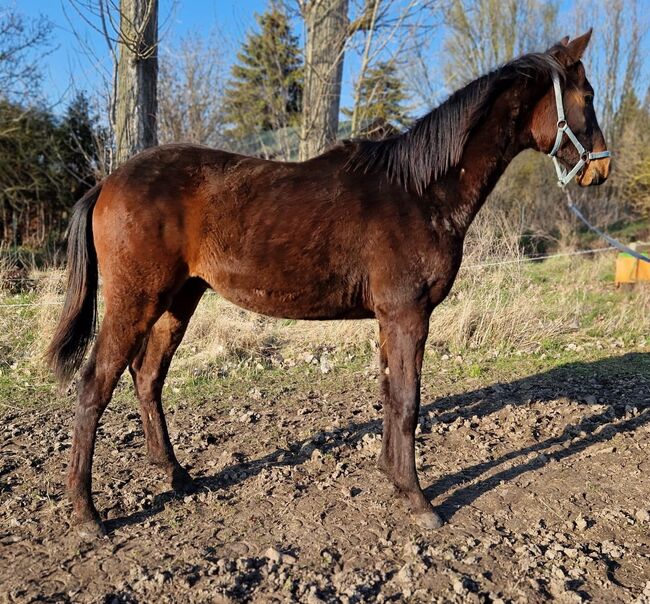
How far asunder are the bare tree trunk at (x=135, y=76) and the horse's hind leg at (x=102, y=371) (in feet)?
13.6

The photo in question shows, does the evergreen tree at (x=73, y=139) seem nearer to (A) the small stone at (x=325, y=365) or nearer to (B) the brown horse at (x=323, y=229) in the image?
(A) the small stone at (x=325, y=365)

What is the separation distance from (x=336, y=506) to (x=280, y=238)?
1.53m

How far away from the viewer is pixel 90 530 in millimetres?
2787

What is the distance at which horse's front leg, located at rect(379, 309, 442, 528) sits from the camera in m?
3.04

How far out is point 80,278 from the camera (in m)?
3.24

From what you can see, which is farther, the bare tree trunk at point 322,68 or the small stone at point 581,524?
the bare tree trunk at point 322,68

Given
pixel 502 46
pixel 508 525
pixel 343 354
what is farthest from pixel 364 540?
pixel 502 46

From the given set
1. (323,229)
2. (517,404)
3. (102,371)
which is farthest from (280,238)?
(517,404)

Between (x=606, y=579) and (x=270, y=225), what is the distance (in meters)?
2.35

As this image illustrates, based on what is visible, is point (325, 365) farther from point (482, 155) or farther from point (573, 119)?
point (573, 119)

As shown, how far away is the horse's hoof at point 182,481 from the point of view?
10.8 feet

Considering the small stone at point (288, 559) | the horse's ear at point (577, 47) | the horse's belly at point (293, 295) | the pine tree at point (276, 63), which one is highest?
the pine tree at point (276, 63)

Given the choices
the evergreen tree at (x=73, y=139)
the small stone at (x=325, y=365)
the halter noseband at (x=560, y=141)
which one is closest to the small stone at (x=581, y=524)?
the halter noseband at (x=560, y=141)

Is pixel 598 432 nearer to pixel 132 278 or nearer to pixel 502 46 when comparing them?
pixel 132 278
